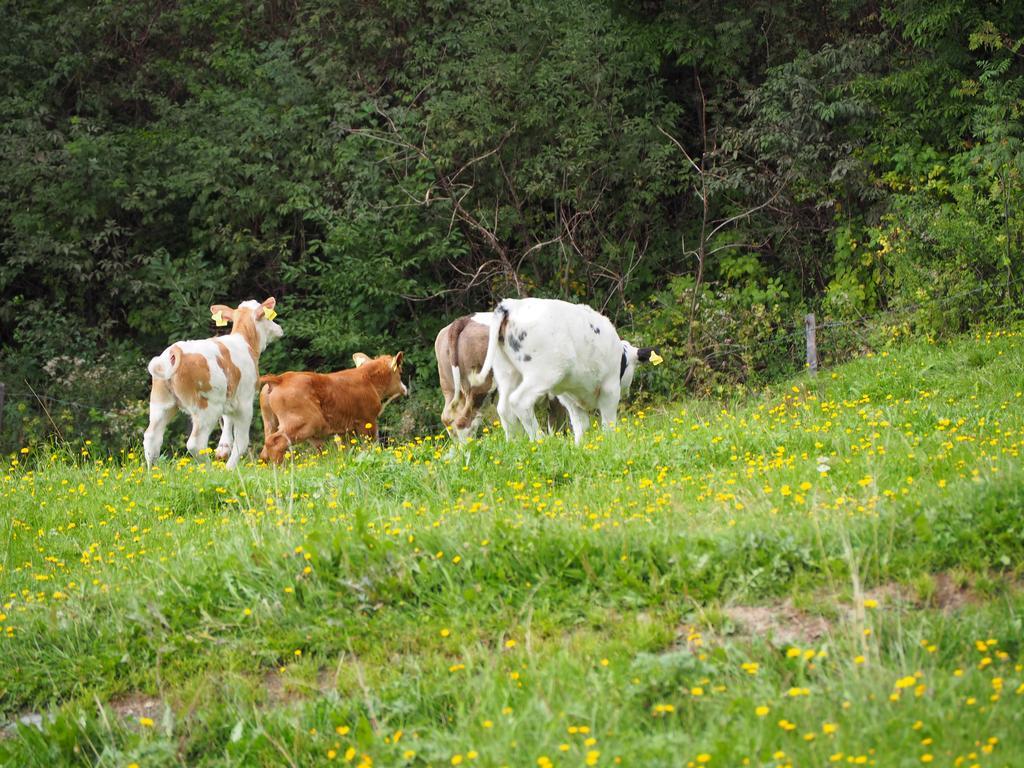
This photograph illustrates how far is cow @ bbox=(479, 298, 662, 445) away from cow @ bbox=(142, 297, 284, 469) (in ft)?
9.36

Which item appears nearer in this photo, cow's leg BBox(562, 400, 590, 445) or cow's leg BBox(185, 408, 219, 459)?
cow's leg BBox(562, 400, 590, 445)

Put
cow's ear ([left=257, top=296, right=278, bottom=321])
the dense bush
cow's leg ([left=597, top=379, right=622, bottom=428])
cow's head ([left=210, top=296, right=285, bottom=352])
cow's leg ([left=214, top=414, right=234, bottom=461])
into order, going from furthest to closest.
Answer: the dense bush, cow's ear ([left=257, top=296, right=278, bottom=321]), cow's head ([left=210, top=296, right=285, bottom=352]), cow's leg ([left=214, top=414, right=234, bottom=461]), cow's leg ([left=597, top=379, right=622, bottom=428])

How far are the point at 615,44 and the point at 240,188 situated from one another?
669 cm

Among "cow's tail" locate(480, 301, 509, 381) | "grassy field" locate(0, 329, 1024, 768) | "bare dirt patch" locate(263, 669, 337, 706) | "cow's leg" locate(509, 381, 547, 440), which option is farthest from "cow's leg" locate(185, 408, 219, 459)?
"bare dirt patch" locate(263, 669, 337, 706)

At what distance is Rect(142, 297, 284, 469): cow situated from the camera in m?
13.0

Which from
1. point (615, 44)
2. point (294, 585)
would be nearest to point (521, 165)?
point (615, 44)

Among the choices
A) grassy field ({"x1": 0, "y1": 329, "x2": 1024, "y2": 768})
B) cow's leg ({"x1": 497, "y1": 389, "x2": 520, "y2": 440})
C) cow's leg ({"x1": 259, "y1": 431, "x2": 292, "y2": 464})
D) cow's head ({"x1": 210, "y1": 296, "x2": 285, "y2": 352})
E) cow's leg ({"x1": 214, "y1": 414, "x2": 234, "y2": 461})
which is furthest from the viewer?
cow's head ({"x1": 210, "y1": 296, "x2": 285, "y2": 352})

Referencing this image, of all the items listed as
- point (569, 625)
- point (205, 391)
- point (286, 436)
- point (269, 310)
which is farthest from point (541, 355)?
point (569, 625)

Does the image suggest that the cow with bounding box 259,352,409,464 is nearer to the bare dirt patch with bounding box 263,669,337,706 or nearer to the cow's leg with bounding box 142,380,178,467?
the cow's leg with bounding box 142,380,178,467

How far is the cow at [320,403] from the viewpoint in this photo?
1284 cm

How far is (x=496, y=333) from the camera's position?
11.6 meters

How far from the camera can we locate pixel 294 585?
6281 mm

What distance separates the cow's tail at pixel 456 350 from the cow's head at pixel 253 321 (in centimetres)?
244

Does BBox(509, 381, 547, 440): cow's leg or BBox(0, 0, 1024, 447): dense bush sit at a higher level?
BBox(0, 0, 1024, 447): dense bush
